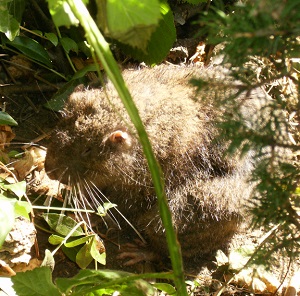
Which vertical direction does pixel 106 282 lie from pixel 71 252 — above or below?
above

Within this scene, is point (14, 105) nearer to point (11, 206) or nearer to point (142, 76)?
point (142, 76)

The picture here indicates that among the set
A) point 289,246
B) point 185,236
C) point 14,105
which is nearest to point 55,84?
point 14,105

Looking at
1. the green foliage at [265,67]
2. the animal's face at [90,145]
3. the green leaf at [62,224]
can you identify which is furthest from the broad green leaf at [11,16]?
the green foliage at [265,67]

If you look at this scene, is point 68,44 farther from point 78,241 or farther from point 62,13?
point 62,13

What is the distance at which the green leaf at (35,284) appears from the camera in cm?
271

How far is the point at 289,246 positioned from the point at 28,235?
1.92 meters

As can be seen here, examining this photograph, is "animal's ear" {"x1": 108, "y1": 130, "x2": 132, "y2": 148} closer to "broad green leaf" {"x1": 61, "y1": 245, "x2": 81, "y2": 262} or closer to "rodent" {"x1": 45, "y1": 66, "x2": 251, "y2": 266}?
"rodent" {"x1": 45, "y1": 66, "x2": 251, "y2": 266}

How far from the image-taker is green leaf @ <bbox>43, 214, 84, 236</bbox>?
389 cm

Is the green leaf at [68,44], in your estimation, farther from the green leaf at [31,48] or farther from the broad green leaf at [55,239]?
the broad green leaf at [55,239]

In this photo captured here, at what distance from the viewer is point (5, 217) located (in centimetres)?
298

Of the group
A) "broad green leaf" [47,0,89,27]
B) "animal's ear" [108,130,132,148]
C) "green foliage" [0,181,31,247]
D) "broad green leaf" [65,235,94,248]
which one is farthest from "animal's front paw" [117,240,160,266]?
"broad green leaf" [47,0,89,27]

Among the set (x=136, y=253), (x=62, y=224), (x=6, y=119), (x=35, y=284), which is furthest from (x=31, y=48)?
(x=35, y=284)

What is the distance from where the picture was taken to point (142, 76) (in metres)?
4.20

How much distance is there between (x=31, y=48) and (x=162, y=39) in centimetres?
110
